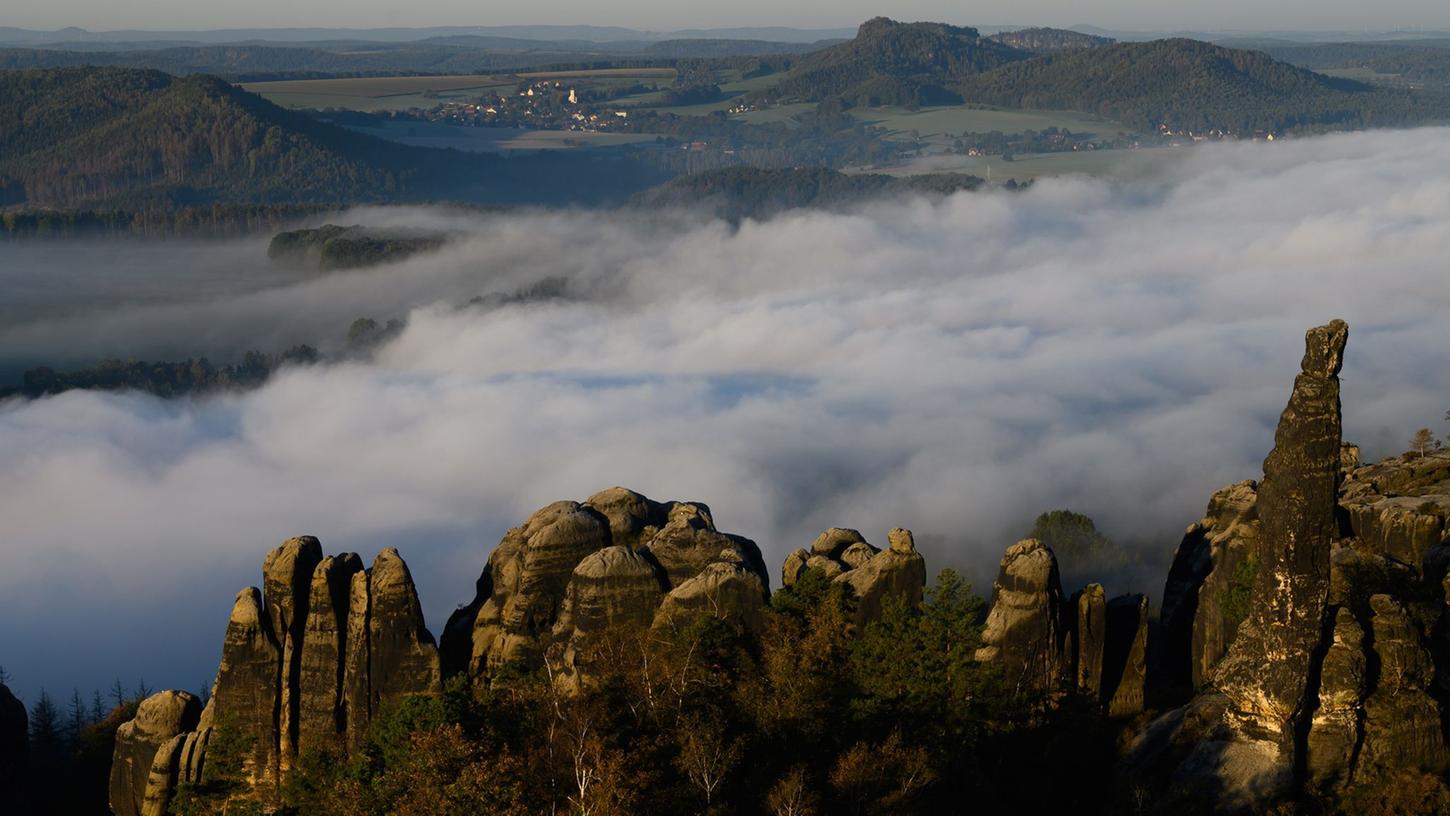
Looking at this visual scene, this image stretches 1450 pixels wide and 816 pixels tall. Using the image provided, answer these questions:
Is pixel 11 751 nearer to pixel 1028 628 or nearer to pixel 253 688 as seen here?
pixel 253 688

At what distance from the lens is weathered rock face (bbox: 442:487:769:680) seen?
5841 centimetres

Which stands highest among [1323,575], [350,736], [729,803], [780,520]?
[1323,575]

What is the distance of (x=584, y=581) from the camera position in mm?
58906

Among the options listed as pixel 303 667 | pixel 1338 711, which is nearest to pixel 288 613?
pixel 303 667

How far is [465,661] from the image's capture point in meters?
62.3

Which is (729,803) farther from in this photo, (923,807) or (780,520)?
(780,520)

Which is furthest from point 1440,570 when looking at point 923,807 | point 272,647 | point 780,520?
point 780,520

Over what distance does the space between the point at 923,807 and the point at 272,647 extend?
26.8 meters

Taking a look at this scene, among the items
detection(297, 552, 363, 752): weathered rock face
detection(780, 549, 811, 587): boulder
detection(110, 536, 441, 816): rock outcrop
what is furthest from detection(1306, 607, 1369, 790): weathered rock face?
detection(297, 552, 363, 752): weathered rock face

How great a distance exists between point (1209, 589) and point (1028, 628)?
7342 millimetres

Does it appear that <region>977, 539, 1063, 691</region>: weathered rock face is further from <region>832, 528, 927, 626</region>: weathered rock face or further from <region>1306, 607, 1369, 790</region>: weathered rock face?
<region>1306, 607, 1369, 790</region>: weathered rock face

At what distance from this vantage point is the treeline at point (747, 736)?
1747 inches

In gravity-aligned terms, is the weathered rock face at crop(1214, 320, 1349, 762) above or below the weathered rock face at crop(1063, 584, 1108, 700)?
above

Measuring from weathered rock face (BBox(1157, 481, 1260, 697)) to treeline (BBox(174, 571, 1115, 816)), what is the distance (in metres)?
5.37
